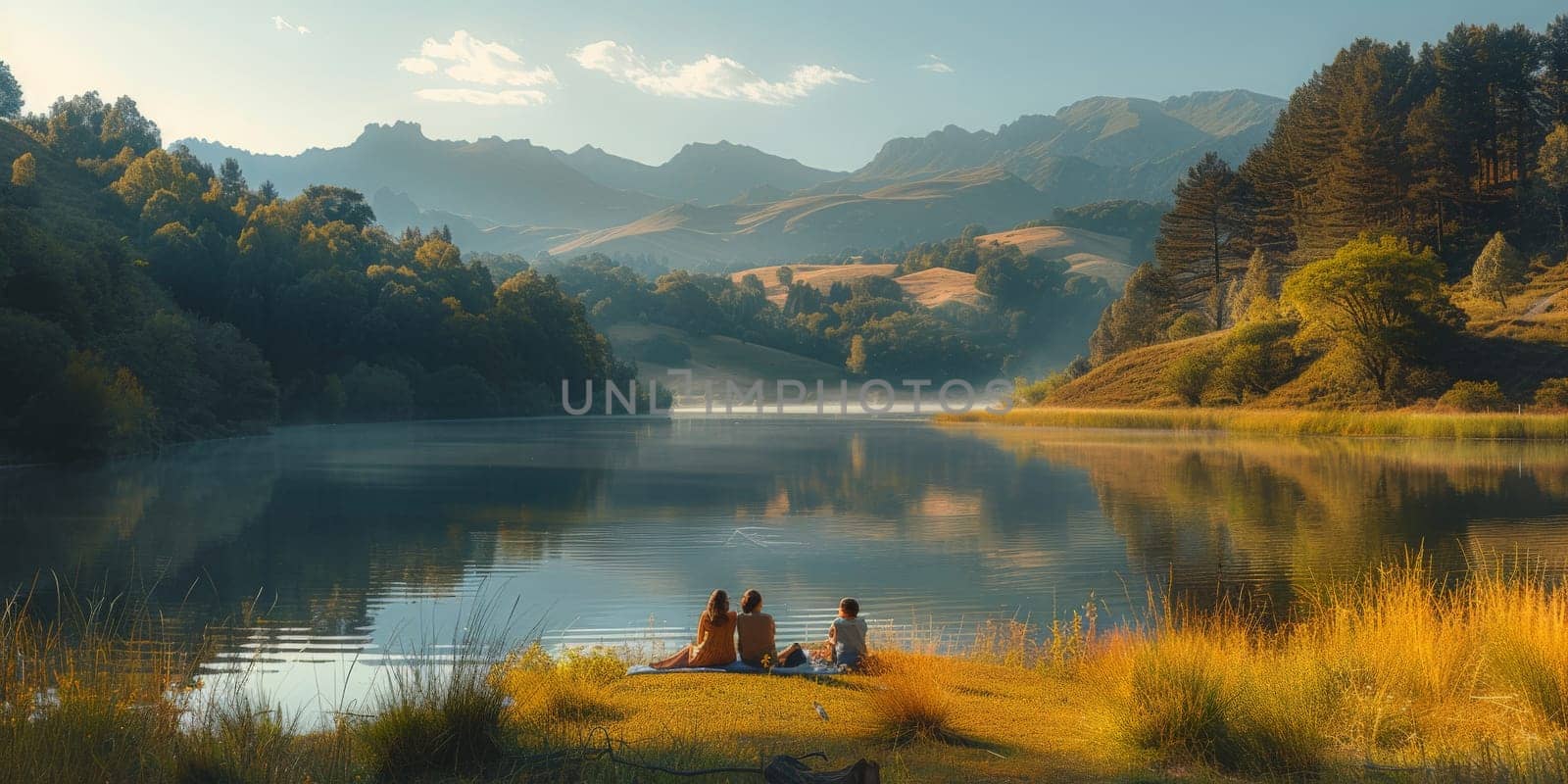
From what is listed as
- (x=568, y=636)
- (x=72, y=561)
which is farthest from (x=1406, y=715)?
(x=72, y=561)

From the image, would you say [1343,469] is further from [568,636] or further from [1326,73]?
[1326,73]

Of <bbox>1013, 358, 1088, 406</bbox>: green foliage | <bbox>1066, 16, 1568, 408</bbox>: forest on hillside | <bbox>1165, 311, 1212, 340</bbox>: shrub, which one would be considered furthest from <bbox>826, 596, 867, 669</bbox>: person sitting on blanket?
<bbox>1165, 311, 1212, 340</bbox>: shrub

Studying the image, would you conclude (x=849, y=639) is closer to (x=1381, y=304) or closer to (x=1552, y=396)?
(x=1552, y=396)

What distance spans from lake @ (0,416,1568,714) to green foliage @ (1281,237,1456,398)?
53.3 feet

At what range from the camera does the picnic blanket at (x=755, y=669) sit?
35.8 ft

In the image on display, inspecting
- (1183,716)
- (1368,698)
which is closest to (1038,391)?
(1368,698)

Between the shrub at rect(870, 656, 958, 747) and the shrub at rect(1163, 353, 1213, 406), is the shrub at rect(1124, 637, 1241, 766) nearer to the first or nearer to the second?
the shrub at rect(870, 656, 958, 747)

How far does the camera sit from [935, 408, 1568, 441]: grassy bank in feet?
167

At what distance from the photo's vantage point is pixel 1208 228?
312 feet

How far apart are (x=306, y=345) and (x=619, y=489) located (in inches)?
2551

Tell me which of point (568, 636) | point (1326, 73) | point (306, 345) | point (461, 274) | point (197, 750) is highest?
point (1326, 73)

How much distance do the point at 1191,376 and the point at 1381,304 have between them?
1329cm

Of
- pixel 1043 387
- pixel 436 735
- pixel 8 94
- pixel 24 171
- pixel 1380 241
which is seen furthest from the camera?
pixel 8 94

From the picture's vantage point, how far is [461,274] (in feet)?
383
